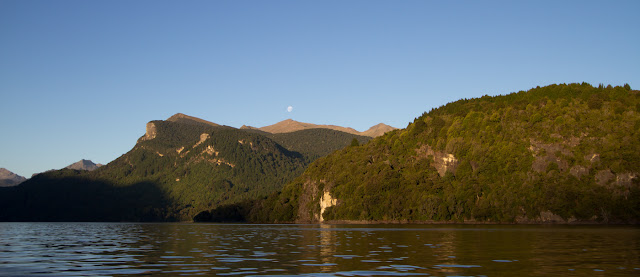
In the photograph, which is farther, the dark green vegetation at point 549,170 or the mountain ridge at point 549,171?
the dark green vegetation at point 549,170

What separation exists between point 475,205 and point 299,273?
514 feet

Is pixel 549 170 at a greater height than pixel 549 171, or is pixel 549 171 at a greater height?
pixel 549 170

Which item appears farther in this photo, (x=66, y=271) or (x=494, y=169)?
(x=494, y=169)

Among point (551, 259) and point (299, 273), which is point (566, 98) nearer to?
point (551, 259)

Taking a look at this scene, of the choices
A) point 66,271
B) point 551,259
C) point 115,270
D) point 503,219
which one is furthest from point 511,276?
point 503,219

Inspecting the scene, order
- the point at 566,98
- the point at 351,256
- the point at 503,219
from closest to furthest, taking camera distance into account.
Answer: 1. the point at 351,256
2. the point at 503,219
3. the point at 566,98

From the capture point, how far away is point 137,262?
124ft

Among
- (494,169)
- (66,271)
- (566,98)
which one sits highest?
(566,98)

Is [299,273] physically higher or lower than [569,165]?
lower

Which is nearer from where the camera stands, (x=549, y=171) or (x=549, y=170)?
(x=549, y=171)

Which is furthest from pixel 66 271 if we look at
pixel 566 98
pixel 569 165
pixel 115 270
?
pixel 566 98

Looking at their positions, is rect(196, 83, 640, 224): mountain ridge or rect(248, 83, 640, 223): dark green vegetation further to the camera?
rect(248, 83, 640, 223): dark green vegetation

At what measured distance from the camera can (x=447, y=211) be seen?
179m

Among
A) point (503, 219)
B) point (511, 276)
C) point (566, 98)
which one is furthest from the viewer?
point (566, 98)
